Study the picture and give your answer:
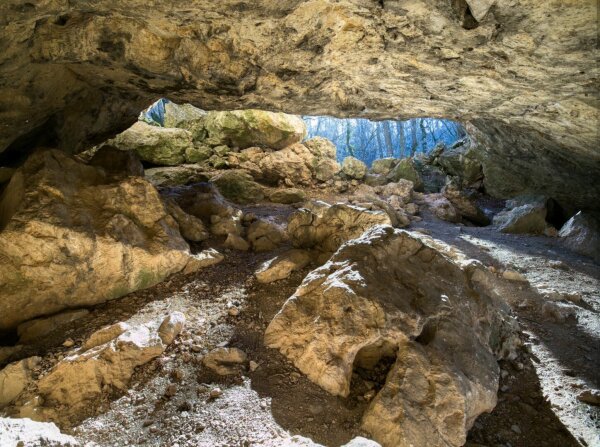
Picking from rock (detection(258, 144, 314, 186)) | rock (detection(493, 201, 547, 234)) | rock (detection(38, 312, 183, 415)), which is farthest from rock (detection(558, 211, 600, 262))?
rock (detection(38, 312, 183, 415))

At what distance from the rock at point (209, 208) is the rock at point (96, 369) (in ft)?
11.6

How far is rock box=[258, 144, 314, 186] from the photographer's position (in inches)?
545

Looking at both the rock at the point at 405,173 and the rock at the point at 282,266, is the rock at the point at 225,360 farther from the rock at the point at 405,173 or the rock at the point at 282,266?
the rock at the point at 405,173

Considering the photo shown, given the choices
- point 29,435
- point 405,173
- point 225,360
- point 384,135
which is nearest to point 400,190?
point 405,173

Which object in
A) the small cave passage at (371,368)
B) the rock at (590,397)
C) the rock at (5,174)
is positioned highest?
the rock at (5,174)

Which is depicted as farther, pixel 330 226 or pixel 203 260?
pixel 330 226

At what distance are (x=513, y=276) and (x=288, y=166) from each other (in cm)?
966

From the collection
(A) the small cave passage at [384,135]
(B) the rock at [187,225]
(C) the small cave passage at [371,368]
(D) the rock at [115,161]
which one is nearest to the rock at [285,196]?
(B) the rock at [187,225]

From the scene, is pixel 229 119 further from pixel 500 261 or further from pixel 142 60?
pixel 500 261

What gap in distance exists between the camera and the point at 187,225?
6.56 meters

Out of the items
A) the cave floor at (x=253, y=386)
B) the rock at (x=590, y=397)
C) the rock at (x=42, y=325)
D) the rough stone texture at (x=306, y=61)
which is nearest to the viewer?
the cave floor at (x=253, y=386)

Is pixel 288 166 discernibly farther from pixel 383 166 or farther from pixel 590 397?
pixel 590 397

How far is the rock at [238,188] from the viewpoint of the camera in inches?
455

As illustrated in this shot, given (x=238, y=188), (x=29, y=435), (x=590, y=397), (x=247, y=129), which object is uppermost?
(x=247, y=129)
